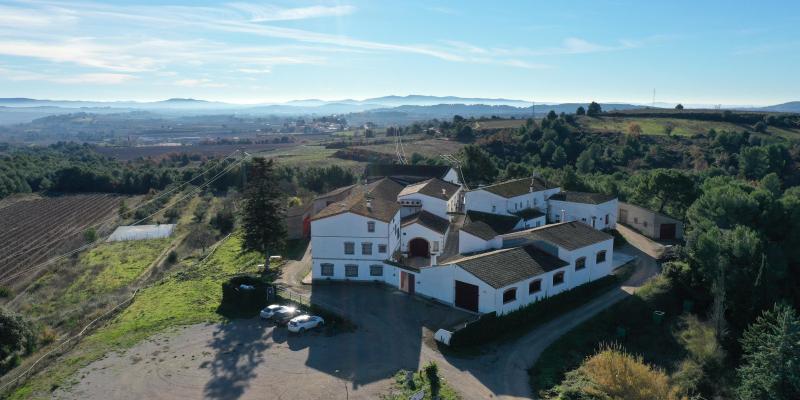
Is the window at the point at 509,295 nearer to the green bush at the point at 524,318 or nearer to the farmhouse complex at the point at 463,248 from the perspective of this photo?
the farmhouse complex at the point at 463,248

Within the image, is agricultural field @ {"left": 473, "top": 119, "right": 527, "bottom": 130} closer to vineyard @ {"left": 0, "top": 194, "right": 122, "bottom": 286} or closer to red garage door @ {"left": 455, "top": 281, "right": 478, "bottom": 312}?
vineyard @ {"left": 0, "top": 194, "right": 122, "bottom": 286}

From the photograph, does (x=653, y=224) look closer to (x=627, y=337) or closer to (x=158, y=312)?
(x=627, y=337)

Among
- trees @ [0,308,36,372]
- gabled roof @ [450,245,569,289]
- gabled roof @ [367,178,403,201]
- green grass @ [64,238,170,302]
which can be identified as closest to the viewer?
trees @ [0,308,36,372]

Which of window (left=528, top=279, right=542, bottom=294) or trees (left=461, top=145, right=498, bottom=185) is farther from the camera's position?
trees (left=461, top=145, right=498, bottom=185)

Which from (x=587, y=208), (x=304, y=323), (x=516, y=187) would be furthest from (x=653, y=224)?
(x=304, y=323)

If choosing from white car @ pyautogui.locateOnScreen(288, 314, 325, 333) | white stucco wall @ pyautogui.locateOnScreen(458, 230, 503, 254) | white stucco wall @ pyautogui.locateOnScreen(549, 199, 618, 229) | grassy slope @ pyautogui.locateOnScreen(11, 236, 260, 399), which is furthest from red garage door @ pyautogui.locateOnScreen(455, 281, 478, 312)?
white stucco wall @ pyautogui.locateOnScreen(549, 199, 618, 229)

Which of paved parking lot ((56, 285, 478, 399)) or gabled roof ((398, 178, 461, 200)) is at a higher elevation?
gabled roof ((398, 178, 461, 200))

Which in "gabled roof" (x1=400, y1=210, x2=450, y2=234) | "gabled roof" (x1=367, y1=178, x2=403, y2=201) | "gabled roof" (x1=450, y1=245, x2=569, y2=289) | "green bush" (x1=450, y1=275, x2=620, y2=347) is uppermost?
"gabled roof" (x1=367, y1=178, x2=403, y2=201)
